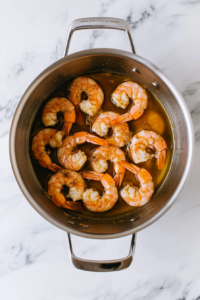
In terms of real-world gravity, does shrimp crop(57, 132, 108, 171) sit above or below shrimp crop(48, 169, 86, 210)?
above

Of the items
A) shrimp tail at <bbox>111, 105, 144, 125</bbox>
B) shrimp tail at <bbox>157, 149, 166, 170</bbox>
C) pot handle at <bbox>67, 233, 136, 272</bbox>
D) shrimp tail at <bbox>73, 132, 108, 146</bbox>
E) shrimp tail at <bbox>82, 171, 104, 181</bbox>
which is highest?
shrimp tail at <bbox>111, 105, 144, 125</bbox>

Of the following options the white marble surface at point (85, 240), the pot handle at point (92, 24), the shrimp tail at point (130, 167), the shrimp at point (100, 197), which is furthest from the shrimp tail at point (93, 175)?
the pot handle at point (92, 24)

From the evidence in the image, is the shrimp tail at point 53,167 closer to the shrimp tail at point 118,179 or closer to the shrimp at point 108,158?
the shrimp at point 108,158

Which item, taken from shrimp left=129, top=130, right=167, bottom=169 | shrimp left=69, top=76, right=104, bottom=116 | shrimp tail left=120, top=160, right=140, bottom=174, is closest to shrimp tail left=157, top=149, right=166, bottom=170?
Answer: shrimp left=129, top=130, right=167, bottom=169

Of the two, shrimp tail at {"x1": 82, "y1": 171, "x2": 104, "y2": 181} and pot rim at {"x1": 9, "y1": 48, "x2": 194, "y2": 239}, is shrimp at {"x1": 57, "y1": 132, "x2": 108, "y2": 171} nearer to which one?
→ shrimp tail at {"x1": 82, "y1": 171, "x2": 104, "y2": 181}

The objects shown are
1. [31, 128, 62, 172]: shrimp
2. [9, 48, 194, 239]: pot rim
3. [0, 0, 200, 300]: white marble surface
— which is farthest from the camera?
[0, 0, 200, 300]: white marble surface

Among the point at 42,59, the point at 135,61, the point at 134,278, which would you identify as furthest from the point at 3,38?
the point at 134,278

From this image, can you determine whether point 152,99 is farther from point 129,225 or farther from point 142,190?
point 129,225

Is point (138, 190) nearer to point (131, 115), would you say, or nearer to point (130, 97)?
point (131, 115)
